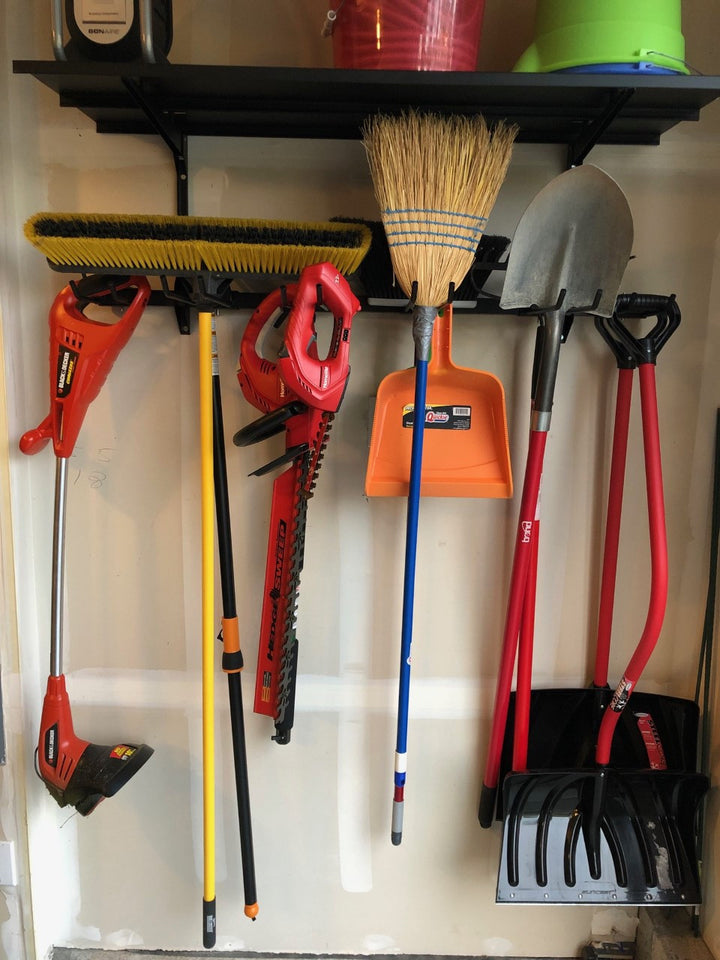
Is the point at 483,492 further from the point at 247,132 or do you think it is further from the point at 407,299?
the point at 247,132

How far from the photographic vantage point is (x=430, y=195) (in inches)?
40.8

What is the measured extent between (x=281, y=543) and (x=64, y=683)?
53 centimetres

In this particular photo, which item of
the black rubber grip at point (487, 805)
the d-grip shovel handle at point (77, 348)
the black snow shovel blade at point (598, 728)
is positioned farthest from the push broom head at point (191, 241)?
the black rubber grip at point (487, 805)

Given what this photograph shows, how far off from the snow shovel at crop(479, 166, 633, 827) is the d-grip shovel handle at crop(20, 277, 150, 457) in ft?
2.21

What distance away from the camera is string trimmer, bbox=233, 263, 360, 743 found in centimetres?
103

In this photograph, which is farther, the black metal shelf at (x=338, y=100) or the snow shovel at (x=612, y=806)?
the snow shovel at (x=612, y=806)

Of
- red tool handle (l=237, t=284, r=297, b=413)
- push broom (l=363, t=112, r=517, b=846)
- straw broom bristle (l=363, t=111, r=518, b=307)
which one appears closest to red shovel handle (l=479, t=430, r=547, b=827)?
push broom (l=363, t=112, r=517, b=846)

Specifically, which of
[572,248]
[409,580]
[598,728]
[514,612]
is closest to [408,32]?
[572,248]

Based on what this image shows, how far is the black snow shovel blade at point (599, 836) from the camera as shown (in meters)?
1.27

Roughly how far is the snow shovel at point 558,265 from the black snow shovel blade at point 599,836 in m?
0.49

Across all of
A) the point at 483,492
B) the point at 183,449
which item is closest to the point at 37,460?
the point at 183,449

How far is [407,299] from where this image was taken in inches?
44.3

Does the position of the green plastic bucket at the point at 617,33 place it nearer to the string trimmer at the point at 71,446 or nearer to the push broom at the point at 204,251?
the push broom at the point at 204,251

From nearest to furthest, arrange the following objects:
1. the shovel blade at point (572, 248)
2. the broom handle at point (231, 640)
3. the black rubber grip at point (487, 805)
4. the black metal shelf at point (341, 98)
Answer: the black metal shelf at point (341, 98) → the shovel blade at point (572, 248) → the broom handle at point (231, 640) → the black rubber grip at point (487, 805)
